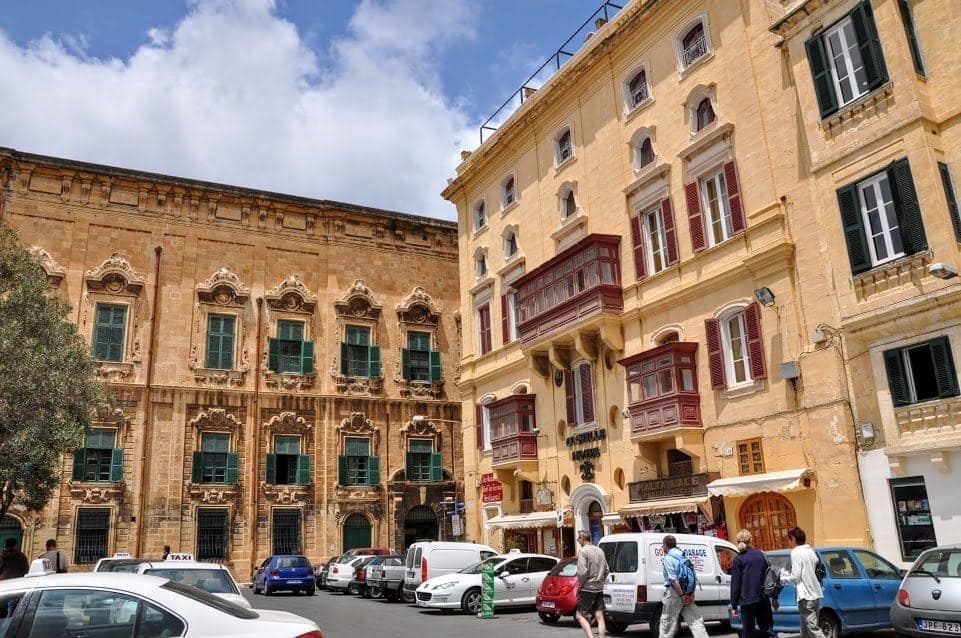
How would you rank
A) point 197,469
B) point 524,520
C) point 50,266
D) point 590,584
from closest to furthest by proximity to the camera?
point 590,584
point 524,520
point 50,266
point 197,469

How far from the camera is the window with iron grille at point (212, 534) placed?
3216 centimetres

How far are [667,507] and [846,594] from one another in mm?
7897

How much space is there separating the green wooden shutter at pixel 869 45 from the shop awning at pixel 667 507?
32.7 feet

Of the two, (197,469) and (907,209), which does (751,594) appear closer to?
(907,209)

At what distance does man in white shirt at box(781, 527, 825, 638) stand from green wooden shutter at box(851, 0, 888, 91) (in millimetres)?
10286

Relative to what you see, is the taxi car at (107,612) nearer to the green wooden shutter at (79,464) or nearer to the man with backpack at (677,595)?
the man with backpack at (677,595)

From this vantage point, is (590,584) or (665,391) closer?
(590,584)

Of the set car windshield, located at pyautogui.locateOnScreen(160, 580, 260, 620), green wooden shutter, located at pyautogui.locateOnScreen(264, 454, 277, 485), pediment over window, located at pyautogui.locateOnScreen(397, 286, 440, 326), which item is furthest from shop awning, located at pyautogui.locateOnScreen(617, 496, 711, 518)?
pediment over window, located at pyautogui.locateOnScreen(397, 286, 440, 326)


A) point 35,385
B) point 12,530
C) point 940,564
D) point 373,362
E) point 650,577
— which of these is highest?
point 373,362

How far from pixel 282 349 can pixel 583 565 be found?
2518cm

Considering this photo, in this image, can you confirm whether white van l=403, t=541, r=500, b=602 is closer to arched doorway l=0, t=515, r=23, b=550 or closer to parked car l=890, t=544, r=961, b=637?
parked car l=890, t=544, r=961, b=637

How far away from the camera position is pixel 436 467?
121ft

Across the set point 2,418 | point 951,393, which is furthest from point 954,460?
point 2,418

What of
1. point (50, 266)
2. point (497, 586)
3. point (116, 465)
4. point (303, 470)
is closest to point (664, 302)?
point (497, 586)
